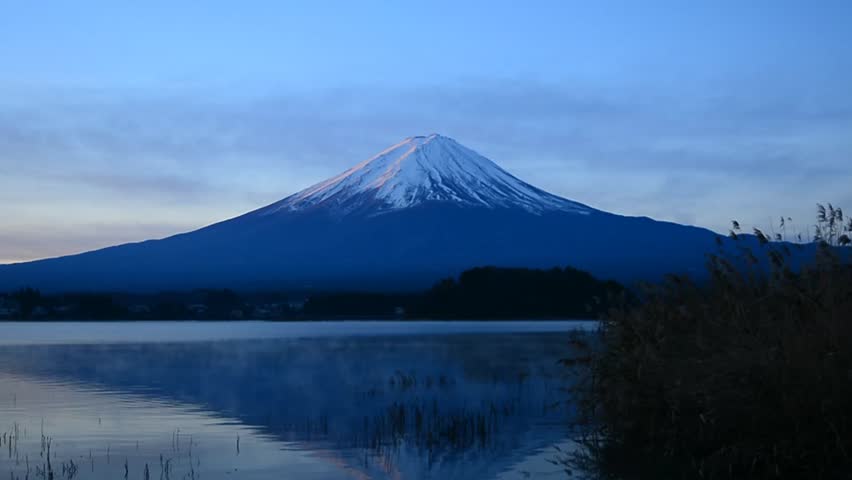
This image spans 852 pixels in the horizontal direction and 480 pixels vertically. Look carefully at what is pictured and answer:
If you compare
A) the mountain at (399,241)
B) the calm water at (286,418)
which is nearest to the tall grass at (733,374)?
the calm water at (286,418)

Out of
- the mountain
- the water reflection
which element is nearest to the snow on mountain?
the mountain

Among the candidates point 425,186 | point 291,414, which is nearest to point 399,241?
point 425,186

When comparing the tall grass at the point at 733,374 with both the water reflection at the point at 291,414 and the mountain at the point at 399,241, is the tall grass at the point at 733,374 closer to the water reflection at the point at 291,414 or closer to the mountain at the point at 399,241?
the water reflection at the point at 291,414

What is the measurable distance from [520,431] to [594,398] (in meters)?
2.30

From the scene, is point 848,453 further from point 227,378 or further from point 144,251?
point 144,251

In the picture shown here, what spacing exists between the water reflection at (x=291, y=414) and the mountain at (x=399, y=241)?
6306 centimetres

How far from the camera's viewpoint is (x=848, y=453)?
363 inches

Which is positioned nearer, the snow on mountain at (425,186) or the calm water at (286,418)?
the calm water at (286,418)

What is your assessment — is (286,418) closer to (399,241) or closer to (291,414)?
(291,414)

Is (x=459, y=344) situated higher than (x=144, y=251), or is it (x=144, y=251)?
(x=144, y=251)

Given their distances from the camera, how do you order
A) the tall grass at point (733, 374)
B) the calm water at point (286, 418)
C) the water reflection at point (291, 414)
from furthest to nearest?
the water reflection at point (291, 414) → the calm water at point (286, 418) → the tall grass at point (733, 374)

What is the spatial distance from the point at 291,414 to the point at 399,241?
276 feet

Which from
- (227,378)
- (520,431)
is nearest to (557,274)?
(227,378)

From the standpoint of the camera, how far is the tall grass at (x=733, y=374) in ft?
30.4
